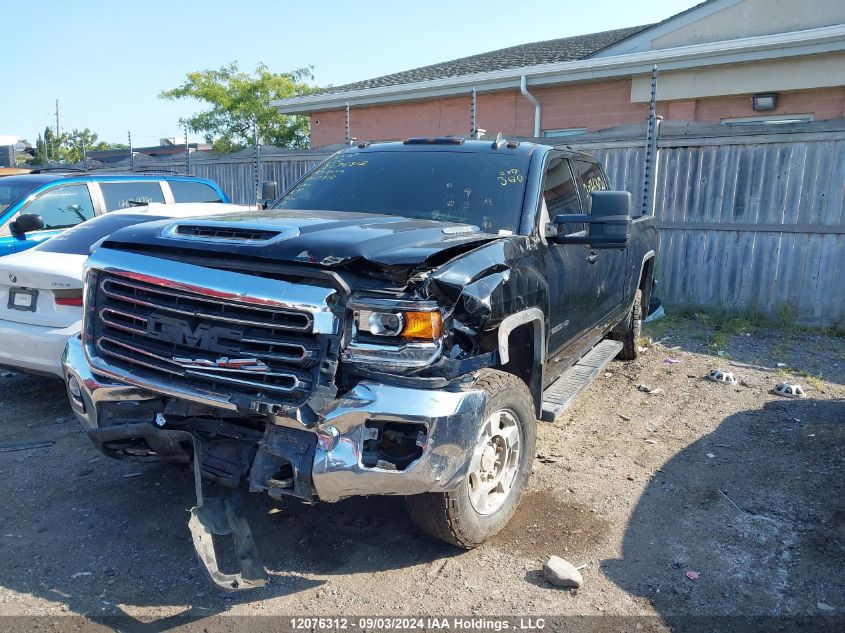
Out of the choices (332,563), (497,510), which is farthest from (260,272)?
(497,510)

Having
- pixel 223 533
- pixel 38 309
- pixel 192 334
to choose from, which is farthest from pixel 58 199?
pixel 223 533

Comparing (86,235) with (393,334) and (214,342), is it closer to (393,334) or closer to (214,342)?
(214,342)

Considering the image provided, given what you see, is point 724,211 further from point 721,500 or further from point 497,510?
point 497,510

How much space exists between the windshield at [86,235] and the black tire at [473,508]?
3.68 meters

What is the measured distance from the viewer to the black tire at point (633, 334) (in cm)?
684

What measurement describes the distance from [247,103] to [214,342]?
2621 centimetres

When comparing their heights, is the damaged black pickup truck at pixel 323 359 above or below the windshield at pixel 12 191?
below

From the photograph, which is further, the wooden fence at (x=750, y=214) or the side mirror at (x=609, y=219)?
the wooden fence at (x=750, y=214)

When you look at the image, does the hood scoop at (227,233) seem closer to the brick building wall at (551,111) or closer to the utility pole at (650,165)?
the utility pole at (650,165)

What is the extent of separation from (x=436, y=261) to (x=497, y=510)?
1.38 meters

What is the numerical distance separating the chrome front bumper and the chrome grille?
0.63 ft

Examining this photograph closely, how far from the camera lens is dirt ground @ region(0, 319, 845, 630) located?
9.98 feet

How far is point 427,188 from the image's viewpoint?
4312 mm

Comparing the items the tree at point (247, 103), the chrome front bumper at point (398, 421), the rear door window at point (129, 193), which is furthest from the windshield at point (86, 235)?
the tree at point (247, 103)
